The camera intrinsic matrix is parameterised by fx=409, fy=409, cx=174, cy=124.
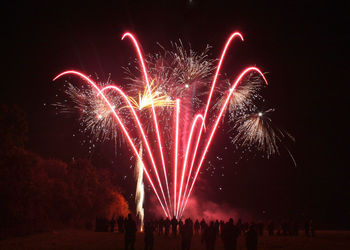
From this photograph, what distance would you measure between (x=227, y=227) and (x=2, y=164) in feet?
59.4

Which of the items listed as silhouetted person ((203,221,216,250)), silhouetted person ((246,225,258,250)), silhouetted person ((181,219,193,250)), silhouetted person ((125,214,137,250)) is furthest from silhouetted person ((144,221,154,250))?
silhouetted person ((246,225,258,250))

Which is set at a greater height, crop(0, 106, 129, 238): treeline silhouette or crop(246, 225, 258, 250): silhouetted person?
crop(0, 106, 129, 238): treeline silhouette

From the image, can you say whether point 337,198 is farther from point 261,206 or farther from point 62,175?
point 62,175

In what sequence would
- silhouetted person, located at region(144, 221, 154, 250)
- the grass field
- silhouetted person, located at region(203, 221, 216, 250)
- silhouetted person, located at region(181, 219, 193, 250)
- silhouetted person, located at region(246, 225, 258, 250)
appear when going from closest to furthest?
silhouetted person, located at region(246, 225, 258, 250), silhouetted person, located at region(203, 221, 216, 250), silhouetted person, located at region(181, 219, 193, 250), silhouetted person, located at region(144, 221, 154, 250), the grass field

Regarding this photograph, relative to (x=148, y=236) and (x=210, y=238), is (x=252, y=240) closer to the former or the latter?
(x=210, y=238)

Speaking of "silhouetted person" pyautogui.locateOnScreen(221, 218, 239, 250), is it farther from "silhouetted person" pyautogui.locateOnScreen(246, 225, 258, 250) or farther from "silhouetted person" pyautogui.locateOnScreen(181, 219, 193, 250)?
"silhouetted person" pyautogui.locateOnScreen(181, 219, 193, 250)

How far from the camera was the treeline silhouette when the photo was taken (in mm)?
26891

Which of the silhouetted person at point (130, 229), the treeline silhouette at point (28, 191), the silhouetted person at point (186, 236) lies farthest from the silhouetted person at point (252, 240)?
the treeline silhouette at point (28, 191)

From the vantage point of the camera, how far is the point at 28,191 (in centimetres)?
2775

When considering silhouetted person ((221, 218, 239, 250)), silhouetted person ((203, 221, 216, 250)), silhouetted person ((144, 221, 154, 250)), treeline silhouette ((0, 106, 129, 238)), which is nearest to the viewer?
Result: silhouetted person ((221, 218, 239, 250))

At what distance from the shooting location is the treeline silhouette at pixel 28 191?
2689cm

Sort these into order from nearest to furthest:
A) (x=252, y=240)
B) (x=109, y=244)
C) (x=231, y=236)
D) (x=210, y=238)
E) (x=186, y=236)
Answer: (x=252, y=240)
(x=231, y=236)
(x=210, y=238)
(x=186, y=236)
(x=109, y=244)

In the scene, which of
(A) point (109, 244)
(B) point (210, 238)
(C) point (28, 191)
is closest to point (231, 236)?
(B) point (210, 238)

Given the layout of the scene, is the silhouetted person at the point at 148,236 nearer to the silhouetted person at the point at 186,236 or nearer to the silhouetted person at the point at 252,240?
the silhouetted person at the point at 186,236
